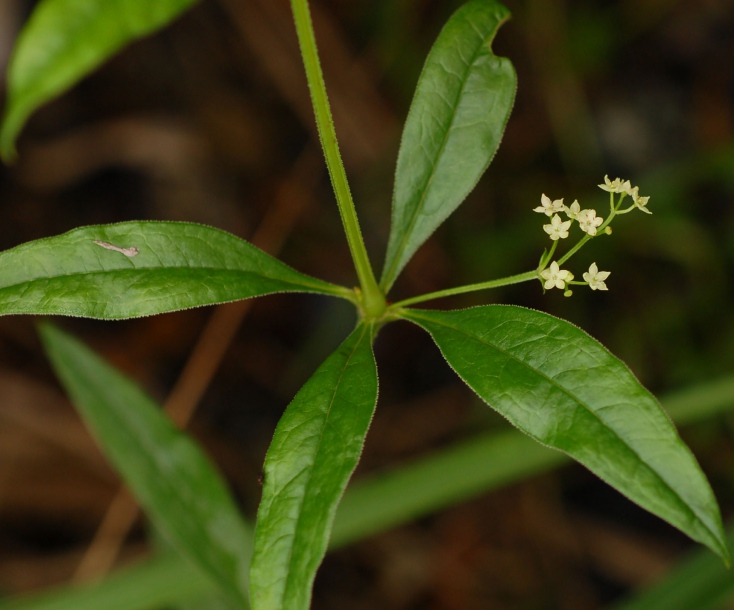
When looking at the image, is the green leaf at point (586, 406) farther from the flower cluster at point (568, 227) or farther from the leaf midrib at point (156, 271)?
the leaf midrib at point (156, 271)

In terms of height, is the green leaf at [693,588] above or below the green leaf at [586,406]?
above

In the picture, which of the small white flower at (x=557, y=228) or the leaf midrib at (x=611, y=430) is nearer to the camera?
the leaf midrib at (x=611, y=430)

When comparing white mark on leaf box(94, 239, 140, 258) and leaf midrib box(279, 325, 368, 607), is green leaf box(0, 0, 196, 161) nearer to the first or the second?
white mark on leaf box(94, 239, 140, 258)

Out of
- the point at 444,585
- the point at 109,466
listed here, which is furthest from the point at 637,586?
the point at 109,466

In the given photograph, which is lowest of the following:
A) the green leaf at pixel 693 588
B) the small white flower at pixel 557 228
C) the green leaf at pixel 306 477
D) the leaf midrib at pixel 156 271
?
the green leaf at pixel 306 477

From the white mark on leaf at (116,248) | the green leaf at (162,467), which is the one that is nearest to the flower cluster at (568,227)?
the white mark on leaf at (116,248)

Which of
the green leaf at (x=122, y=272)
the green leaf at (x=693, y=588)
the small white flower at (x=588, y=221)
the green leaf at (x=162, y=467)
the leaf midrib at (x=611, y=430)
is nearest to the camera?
the leaf midrib at (x=611, y=430)

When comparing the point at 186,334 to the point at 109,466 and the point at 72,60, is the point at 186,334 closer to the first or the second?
the point at 109,466

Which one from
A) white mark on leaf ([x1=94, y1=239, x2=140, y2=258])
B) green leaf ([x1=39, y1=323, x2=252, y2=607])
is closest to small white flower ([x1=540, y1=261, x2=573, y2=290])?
white mark on leaf ([x1=94, y1=239, x2=140, y2=258])
